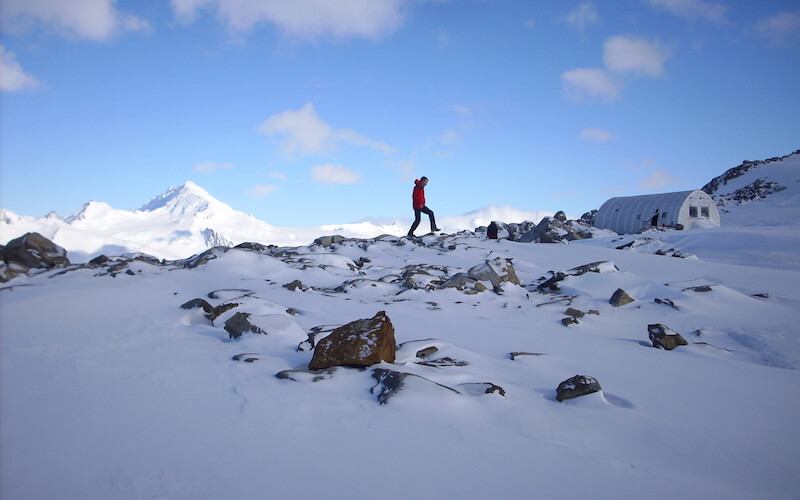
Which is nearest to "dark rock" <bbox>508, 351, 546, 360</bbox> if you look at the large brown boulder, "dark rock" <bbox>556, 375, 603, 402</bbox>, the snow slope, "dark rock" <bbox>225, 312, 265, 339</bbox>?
the snow slope

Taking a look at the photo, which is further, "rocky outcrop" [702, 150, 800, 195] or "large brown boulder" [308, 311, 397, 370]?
"rocky outcrop" [702, 150, 800, 195]

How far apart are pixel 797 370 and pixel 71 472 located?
15.4 feet

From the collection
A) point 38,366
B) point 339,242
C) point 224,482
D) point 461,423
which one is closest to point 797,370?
point 461,423

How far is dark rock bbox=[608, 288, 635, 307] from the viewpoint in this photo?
19.4ft

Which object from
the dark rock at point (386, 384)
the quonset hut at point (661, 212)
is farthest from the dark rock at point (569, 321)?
the quonset hut at point (661, 212)

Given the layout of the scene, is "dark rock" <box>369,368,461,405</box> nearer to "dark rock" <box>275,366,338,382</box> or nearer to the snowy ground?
the snowy ground

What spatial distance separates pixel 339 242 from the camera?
488 inches

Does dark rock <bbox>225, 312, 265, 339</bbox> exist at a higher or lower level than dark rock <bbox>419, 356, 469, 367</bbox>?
higher

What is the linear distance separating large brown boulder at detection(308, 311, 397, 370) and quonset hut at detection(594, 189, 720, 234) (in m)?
22.8

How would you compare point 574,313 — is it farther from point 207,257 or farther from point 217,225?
point 217,225

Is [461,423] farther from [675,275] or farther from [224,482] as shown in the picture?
[675,275]

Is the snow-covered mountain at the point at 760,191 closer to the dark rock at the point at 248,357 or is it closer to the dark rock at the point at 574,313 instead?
the dark rock at the point at 574,313

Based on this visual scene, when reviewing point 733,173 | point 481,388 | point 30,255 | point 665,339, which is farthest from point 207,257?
point 733,173

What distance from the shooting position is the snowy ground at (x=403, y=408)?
182 centimetres
